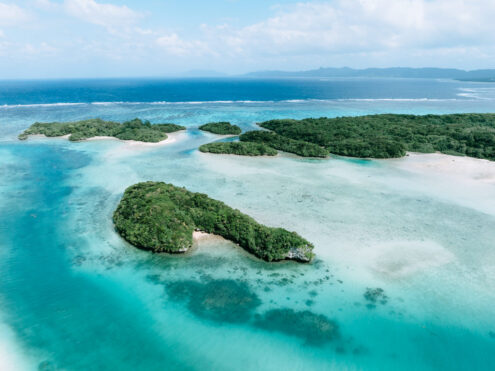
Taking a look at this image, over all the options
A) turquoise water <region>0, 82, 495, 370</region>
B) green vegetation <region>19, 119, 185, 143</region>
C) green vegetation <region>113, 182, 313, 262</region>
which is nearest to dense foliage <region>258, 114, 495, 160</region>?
turquoise water <region>0, 82, 495, 370</region>

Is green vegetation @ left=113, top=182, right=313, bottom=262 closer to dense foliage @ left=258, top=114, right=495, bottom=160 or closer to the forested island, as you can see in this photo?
the forested island

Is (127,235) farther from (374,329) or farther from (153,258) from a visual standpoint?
(374,329)

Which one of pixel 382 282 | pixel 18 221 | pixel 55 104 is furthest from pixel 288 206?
pixel 55 104

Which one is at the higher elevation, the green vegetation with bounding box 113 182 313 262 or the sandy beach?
the sandy beach

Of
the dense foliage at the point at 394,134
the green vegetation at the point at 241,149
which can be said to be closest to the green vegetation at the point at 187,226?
the green vegetation at the point at 241,149

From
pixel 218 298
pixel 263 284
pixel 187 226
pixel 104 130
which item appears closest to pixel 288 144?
pixel 187 226

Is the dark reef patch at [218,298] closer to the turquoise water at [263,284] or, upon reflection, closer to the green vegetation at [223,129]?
the turquoise water at [263,284]

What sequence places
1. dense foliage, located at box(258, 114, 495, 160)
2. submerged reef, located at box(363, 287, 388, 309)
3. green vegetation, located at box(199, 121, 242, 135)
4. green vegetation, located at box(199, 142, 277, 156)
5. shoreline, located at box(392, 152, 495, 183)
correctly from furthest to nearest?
green vegetation, located at box(199, 121, 242, 135), dense foliage, located at box(258, 114, 495, 160), green vegetation, located at box(199, 142, 277, 156), shoreline, located at box(392, 152, 495, 183), submerged reef, located at box(363, 287, 388, 309)
